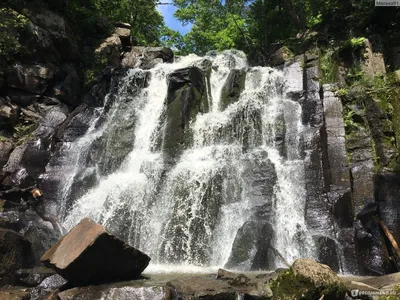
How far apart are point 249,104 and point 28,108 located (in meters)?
10.2

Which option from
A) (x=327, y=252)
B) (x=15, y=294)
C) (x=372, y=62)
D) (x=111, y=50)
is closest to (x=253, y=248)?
(x=327, y=252)

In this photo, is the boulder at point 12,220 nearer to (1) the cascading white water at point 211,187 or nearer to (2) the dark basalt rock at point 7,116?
(1) the cascading white water at point 211,187

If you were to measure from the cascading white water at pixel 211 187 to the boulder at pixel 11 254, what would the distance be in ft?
10.1

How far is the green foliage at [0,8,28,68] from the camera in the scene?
1717cm

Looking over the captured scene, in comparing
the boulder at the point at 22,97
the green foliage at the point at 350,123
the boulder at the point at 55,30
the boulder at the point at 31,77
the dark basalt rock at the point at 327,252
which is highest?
the boulder at the point at 55,30

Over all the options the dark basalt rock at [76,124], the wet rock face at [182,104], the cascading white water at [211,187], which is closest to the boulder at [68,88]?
the dark basalt rock at [76,124]

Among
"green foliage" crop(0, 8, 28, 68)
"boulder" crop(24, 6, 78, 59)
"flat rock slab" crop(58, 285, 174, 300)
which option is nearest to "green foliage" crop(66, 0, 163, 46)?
"boulder" crop(24, 6, 78, 59)

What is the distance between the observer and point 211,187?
12594 millimetres

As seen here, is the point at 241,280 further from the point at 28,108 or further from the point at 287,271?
the point at 28,108

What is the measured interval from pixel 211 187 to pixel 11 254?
241 inches

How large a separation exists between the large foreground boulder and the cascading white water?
3491mm

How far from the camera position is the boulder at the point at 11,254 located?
8.52m

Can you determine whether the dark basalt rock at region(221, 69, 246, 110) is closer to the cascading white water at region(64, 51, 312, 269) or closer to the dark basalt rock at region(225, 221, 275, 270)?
the cascading white water at region(64, 51, 312, 269)
